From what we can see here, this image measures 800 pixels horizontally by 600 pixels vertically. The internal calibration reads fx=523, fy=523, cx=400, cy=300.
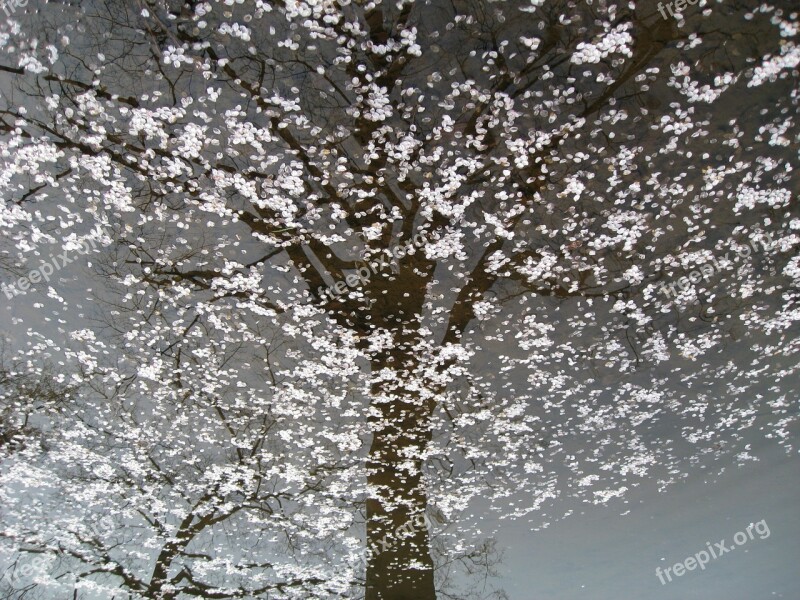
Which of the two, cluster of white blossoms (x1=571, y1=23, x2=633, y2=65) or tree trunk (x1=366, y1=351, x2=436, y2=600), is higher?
cluster of white blossoms (x1=571, y1=23, x2=633, y2=65)

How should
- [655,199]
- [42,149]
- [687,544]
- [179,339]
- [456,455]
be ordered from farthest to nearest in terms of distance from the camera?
[687,544]
[456,455]
[179,339]
[655,199]
[42,149]

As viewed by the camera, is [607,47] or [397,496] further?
[397,496]

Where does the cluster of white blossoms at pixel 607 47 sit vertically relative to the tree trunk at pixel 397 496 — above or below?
above

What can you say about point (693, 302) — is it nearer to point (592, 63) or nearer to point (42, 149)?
point (592, 63)

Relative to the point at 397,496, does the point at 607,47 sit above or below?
above

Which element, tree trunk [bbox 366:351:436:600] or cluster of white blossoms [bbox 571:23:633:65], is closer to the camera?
cluster of white blossoms [bbox 571:23:633:65]

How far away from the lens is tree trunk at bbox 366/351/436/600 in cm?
825

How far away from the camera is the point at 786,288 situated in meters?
8.13

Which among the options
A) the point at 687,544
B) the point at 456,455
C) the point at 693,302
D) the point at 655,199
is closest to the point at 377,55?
the point at 655,199

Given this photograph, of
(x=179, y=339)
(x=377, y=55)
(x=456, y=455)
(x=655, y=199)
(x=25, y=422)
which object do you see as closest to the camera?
(x=377, y=55)

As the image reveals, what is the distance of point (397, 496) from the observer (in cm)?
941

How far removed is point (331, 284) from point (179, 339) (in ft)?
8.52

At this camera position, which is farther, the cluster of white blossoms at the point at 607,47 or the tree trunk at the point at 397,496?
the tree trunk at the point at 397,496

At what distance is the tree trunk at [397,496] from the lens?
325 inches
